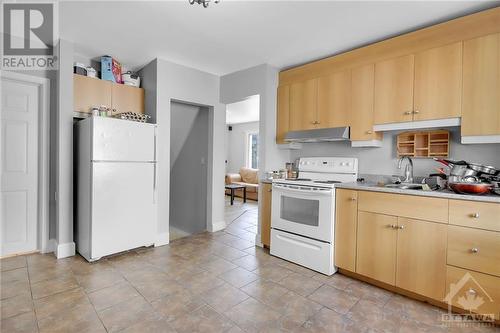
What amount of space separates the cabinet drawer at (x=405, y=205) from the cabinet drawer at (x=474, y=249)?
5.5 inches

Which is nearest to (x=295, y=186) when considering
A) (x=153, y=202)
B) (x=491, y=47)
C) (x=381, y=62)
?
(x=381, y=62)

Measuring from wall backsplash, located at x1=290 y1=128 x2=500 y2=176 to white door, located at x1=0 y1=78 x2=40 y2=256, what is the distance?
10.7ft

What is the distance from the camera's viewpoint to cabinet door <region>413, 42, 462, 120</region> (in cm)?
219

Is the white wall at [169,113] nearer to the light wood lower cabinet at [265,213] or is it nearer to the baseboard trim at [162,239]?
the baseboard trim at [162,239]

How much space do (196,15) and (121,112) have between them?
1733 mm

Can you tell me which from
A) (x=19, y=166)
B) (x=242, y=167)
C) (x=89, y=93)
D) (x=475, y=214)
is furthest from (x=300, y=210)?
(x=242, y=167)

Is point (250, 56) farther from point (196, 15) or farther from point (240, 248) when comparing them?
point (240, 248)

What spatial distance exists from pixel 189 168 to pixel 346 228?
2798 millimetres

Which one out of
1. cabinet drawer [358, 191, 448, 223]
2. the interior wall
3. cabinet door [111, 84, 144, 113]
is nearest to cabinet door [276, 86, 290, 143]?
cabinet drawer [358, 191, 448, 223]

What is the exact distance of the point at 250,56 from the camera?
3236 millimetres

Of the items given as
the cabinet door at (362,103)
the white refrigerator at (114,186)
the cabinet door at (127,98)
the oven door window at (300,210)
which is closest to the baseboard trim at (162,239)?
the white refrigerator at (114,186)

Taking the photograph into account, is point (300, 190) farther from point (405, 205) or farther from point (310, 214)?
point (405, 205)

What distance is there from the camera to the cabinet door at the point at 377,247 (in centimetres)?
225

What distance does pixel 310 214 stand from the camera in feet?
9.07
